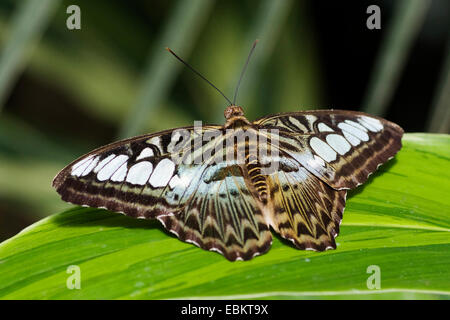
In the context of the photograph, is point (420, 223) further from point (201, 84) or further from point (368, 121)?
point (201, 84)

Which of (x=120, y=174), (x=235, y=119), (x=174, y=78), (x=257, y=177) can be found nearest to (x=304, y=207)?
(x=257, y=177)

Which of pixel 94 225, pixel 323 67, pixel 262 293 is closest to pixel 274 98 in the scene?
pixel 323 67

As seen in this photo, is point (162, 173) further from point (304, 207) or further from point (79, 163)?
point (304, 207)

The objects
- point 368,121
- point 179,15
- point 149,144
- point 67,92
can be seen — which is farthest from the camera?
point 67,92

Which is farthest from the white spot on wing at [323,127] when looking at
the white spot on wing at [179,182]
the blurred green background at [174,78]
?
the blurred green background at [174,78]

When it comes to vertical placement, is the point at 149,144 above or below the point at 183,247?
above

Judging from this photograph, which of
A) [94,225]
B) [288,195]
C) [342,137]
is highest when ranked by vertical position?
[342,137]

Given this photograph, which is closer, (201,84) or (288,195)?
(288,195)

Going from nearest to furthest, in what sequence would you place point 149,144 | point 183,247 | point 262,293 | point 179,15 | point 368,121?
point 262,293
point 183,247
point 149,144
point 368,121
point 179,15

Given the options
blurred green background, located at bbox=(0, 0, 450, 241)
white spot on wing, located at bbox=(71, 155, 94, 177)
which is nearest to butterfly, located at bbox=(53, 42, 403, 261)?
white spot on wing, located at bbox=(71, 155, 94, 177)

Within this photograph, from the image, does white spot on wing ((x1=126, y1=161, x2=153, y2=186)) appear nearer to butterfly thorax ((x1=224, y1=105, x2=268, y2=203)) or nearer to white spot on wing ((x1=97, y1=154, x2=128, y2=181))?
white spot on wing ((x1=97, y1=154, x2=128, y2=181))
